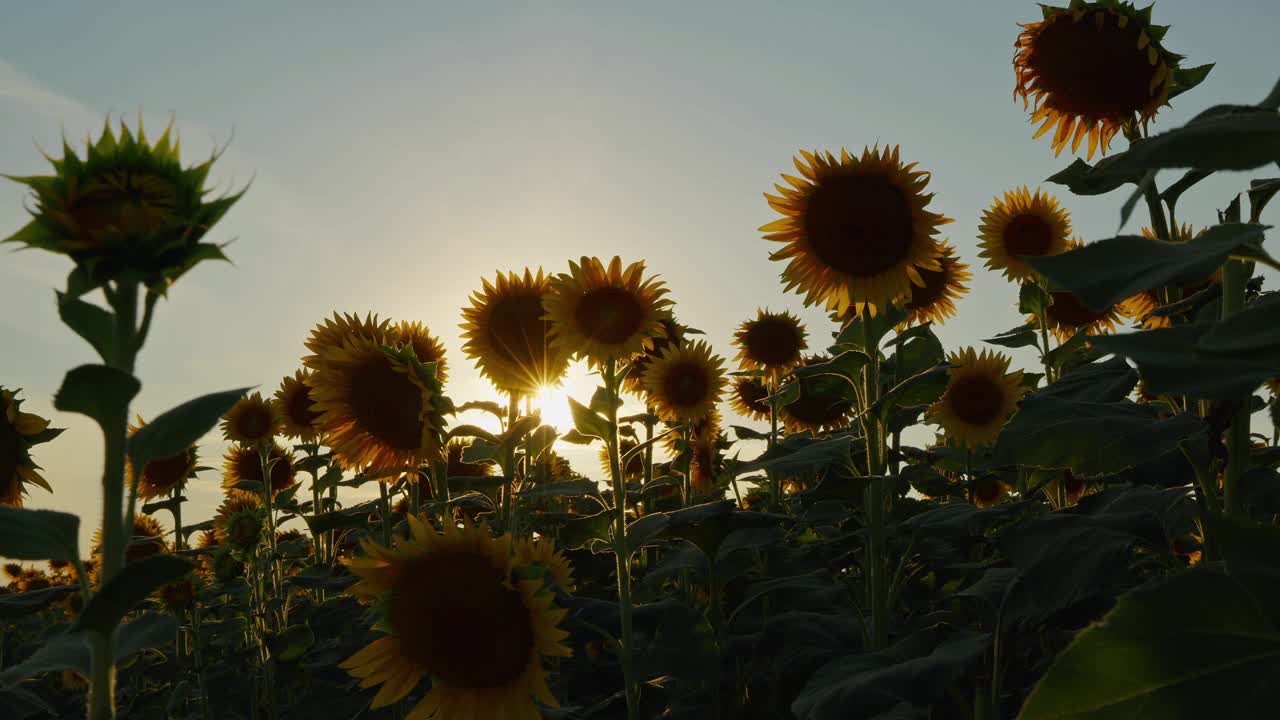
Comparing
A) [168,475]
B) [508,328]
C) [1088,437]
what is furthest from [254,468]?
[1088,437]

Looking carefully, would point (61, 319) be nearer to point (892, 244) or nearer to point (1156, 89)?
point (892, 244)

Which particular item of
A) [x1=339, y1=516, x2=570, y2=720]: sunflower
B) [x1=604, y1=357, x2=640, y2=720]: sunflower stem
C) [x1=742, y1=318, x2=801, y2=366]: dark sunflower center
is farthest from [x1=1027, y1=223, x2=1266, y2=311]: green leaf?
[x1=742, y1=318, x2=801, y2=366]: dark sunflower center

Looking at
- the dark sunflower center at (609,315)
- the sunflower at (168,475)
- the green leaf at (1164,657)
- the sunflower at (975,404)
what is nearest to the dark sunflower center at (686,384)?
the sunflower at (975,404)

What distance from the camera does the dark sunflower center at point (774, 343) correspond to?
717 centimetres

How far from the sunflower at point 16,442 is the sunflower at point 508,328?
180 centimetres

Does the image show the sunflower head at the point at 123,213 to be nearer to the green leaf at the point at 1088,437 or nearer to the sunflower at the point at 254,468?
the green leaf at the point at 1088,437

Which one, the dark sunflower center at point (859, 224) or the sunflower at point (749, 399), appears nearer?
the dark sunflower center at point (859, 224)

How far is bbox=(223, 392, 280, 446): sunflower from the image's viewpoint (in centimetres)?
598

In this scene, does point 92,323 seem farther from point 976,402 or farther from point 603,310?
point 976,402

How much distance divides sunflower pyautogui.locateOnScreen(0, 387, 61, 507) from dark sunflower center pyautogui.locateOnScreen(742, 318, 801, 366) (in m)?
5.38

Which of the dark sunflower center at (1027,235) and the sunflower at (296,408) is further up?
the dark sunflower center at (1027,235)

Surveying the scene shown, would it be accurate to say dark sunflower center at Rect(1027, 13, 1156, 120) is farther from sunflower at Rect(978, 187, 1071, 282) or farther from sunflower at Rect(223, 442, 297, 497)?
sunflower at Rect(223, 442, 297, 497)

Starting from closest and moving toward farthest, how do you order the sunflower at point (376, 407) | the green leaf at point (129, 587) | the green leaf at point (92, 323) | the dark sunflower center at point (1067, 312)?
the green leaf at point (129, 587) < the green leaf at point (92, 323) < the sunflower at point (376, 407) < the dark sunflower center at point (1067, 312)

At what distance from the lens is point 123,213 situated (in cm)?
127
